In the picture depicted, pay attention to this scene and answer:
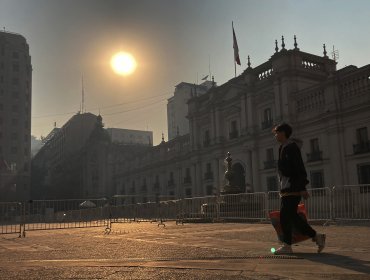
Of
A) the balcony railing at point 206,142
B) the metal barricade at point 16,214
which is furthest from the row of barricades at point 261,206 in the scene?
the balcony railing at point 206,142

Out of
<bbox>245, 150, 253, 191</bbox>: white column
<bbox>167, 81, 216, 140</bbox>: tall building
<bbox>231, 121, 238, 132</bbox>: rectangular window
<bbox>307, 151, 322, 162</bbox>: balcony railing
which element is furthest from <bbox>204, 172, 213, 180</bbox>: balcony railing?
<bbox>167, 81, 216, 140</bbox>: tall building

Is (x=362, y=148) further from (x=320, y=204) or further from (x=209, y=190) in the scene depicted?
(x=209, y=190)

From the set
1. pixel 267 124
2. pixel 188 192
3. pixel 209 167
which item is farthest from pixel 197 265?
pixel 188 192

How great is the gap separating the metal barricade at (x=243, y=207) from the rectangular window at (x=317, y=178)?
1472 cm

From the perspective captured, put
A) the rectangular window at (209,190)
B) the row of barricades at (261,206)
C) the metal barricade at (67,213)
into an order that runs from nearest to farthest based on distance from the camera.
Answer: the row of barricades at (261,206) → the metal barricade at (67,213) → the rectangular window at (209,190)

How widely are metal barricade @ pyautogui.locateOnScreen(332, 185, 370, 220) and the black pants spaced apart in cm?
896

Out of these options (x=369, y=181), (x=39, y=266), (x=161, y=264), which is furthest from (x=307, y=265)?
(x=369, y=181)

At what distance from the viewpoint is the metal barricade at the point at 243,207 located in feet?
50.7

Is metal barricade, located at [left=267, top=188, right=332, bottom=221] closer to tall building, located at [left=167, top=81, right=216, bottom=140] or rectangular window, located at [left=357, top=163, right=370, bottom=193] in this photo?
rectangular window, located at [left=357, top=163, right=370, bottom=193]

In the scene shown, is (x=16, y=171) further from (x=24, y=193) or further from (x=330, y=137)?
(x=330, y=137)

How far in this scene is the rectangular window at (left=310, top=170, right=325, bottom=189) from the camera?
97.8ft

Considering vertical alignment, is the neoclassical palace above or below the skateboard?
above

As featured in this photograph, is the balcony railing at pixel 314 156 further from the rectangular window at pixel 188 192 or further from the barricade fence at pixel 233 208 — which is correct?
the rectangular window at pixel 188 192

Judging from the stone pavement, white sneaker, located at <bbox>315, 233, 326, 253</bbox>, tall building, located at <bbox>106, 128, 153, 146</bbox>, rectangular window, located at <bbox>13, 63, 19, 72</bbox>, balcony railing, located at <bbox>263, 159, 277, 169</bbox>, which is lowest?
the stone pavement
